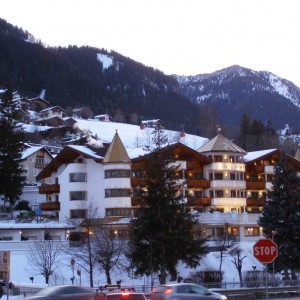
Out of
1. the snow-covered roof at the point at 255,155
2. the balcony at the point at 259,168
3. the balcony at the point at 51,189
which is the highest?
the snow-covered roof at the point at 255,155

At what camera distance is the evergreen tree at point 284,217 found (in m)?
53.8

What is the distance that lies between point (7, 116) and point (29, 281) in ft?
134

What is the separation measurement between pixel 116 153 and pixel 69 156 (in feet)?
24.6

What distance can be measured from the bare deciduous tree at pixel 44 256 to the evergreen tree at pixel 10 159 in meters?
27.0

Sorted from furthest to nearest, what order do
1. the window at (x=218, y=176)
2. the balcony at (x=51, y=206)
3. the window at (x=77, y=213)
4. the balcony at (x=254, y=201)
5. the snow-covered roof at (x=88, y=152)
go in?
the balcony at (x=254, y=201), the window at (x=218, y=176), the balcony at (x=51, y=206), the snow-covered roof at (x=88, y=152), the window at (x=77, y=213)

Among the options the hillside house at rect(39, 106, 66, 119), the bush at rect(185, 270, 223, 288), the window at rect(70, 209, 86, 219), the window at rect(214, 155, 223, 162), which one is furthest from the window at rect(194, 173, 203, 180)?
the hillside house at rect(39, 106, 66, 119)

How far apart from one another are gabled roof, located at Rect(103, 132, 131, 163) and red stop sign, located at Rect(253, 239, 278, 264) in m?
58.6

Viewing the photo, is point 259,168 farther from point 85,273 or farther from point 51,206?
point 85,273

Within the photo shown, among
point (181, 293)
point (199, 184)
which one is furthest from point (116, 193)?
point (181, 293)

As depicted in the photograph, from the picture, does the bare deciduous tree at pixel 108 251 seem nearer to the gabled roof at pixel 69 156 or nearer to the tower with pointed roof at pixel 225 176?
the gabled roof at pixel 69 156

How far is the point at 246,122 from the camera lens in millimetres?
167250

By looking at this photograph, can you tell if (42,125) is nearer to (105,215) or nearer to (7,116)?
(7,116)

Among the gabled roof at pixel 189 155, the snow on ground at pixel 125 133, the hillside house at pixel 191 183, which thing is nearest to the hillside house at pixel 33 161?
the snow on ground at pixel 125 133

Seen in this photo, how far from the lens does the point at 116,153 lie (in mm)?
84438
